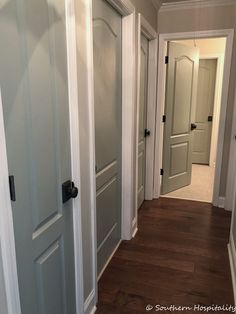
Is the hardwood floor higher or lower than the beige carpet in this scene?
lower

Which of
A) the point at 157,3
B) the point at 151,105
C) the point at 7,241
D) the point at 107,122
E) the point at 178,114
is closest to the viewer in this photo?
the point at 7,241

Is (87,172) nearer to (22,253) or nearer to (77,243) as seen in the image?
(77,243)

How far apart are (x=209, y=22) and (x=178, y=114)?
1.20 metres

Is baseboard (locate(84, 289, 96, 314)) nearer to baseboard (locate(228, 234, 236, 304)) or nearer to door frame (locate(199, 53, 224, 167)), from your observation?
baseboard (locate(228, 234, 236, 304))

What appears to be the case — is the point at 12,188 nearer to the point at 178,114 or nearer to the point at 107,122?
the point at 107,122

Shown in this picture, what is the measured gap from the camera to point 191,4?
316 cm

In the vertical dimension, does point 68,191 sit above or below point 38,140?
below

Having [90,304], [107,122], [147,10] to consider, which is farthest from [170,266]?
[147,10]

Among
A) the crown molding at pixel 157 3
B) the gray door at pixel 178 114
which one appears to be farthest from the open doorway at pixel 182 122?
the crown molding at pixel 157 3

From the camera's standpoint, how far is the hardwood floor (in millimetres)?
1892

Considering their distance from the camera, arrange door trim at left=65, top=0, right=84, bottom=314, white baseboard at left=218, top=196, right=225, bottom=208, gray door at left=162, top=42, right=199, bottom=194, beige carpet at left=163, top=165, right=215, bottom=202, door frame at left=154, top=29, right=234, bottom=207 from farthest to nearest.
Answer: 1. beige carpet at left=163, top=165, right=215, bottom=202
2. gray door at left=162, top=42, right=199, bottom=194
3. white baseboard at left=218, top=196, right=225, bottom=208
4. door frame at left=154, top=29, right=234, bottom=207
5. door trim at left=65, top=0, right=84, bottom=314

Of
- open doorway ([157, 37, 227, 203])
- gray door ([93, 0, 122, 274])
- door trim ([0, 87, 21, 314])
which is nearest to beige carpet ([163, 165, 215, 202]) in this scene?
open doorway ([157, 37, 227, 203])

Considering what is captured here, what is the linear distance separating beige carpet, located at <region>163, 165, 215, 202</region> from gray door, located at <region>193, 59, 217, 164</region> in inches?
24.7

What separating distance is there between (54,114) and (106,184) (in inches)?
42.9
